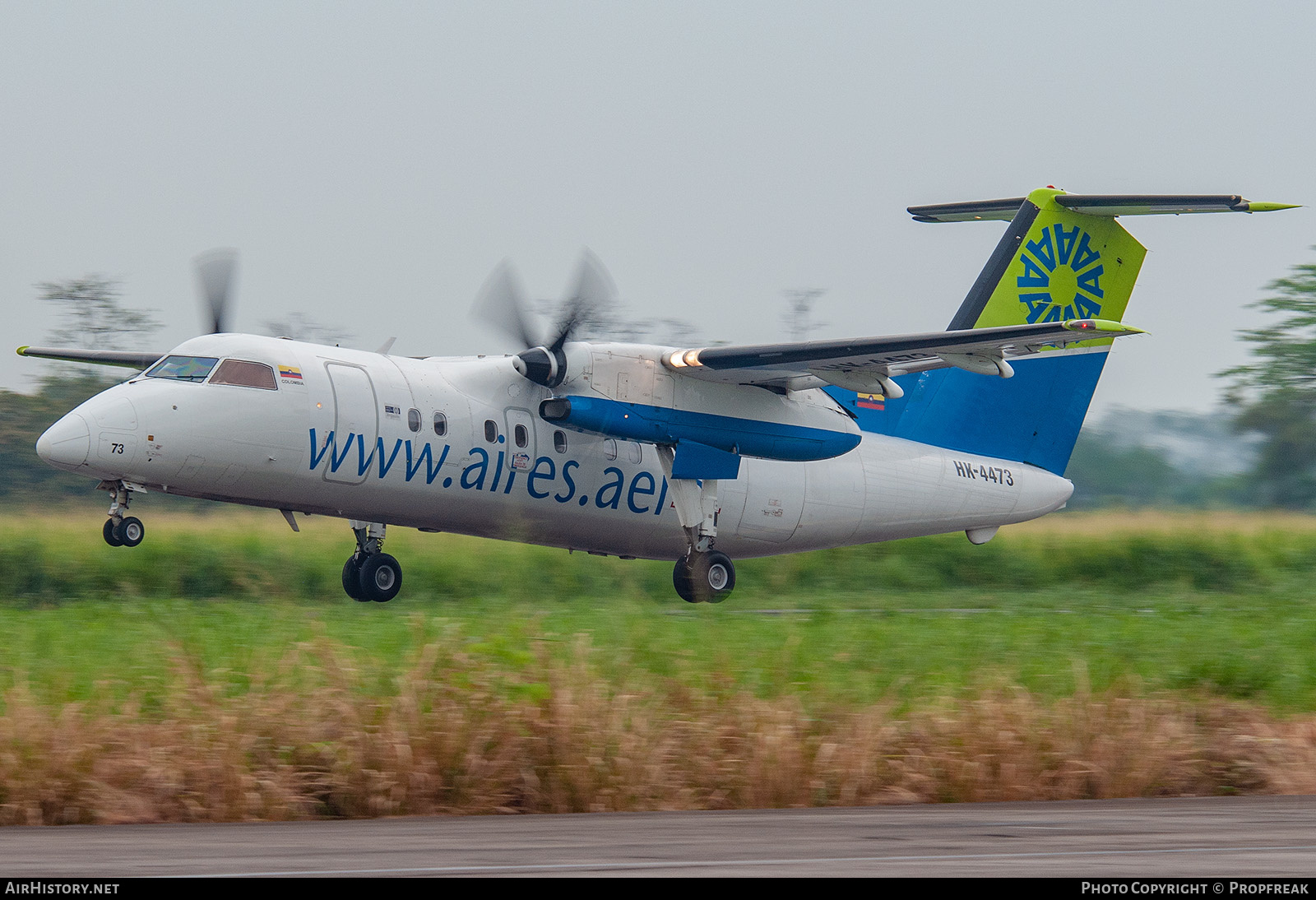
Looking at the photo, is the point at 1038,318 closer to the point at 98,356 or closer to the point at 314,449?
the point at 314,449

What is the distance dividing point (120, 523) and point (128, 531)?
0.12m

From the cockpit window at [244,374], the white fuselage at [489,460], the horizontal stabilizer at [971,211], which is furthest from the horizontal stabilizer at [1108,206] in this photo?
the cockpit window at [244,374]

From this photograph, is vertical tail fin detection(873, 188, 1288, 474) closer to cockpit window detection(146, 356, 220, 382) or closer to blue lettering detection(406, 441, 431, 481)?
blue lettering detection(406, 441, 431, 481)

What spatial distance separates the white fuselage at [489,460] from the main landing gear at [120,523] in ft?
0.79

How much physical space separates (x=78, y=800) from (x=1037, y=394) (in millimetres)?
15862

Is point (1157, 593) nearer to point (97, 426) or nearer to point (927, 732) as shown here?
point (927, 732)

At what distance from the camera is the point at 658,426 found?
1636 centimetres

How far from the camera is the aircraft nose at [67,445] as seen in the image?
12.9 metres

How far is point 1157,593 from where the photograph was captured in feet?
61.9

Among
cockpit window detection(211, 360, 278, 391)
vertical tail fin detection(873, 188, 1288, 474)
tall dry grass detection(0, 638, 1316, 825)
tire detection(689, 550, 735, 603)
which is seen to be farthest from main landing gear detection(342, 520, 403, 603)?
tall dry grass detection(0, 638, 1316, 825)

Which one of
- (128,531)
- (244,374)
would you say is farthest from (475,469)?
(128,531)

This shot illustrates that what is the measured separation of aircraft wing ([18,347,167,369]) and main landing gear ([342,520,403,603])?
3979 mm

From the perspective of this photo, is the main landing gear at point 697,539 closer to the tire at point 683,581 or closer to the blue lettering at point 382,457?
the tire at point 683,581

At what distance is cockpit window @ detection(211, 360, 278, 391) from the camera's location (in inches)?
550
